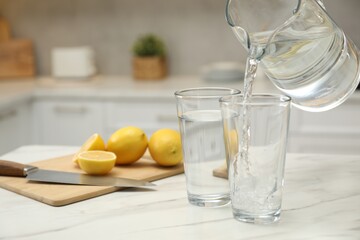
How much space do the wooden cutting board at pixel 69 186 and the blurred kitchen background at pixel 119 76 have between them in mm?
1361

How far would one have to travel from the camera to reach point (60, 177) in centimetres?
131

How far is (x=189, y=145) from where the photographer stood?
1146mm

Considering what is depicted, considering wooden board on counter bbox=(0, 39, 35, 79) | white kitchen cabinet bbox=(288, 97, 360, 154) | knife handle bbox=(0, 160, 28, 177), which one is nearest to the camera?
knife handle bbox=(0, 160, 28, 177)

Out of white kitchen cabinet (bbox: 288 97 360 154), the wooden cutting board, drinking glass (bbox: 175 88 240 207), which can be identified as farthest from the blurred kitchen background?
drinking glass (bbox: 175 88 240 207)

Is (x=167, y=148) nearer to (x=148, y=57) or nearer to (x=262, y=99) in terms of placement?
(x=262, y=99)

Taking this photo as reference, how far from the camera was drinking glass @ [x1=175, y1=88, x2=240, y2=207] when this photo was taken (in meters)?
1.14

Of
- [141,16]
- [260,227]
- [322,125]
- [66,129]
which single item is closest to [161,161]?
[260,227]

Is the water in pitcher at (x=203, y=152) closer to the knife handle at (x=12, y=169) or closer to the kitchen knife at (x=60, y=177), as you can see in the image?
the kitchen knife at (x=60, y=177)

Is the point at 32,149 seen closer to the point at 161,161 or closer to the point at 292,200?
the point at 161,161

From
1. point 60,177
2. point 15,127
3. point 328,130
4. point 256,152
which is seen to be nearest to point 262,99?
point 256,152

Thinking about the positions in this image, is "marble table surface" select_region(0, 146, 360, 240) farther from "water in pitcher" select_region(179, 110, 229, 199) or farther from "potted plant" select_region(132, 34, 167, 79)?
"potted plant" select_region(132, 34, 167, 79)

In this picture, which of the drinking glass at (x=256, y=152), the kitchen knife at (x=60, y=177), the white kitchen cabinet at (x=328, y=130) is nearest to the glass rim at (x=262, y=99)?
the drinking glass at (x=256, y=152)

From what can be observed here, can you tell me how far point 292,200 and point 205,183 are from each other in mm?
171

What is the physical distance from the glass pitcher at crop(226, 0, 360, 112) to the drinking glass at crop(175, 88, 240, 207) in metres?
0.15
